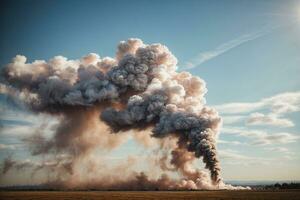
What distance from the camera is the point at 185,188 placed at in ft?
395

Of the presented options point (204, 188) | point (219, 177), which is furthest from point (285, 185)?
point (219, 177)

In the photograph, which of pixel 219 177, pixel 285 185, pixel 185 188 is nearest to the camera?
pixel 219 177

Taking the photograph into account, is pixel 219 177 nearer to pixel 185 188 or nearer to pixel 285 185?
pixel 185 188

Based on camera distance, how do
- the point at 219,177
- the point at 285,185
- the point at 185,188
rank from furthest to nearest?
the point at 285,185 < the point at 185,188 < the point at 219,177

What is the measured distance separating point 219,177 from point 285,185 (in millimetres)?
54908

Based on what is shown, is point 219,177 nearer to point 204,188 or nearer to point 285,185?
point 204,188

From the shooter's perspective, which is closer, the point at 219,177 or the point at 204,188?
the point at 219,177

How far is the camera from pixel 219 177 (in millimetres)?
93500

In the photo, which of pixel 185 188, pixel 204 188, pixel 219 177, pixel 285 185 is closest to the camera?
pixel 219 177

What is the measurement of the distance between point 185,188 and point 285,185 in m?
42.1

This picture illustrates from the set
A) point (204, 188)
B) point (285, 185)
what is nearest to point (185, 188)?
point (204, 188)

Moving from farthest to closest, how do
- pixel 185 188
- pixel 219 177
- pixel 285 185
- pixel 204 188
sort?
pixel 285 185
pixel 185 188
pixel 204 188
pixel 219 177

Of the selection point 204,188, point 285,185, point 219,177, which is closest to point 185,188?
point 204,188

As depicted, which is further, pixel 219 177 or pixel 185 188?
pixel 185 188
